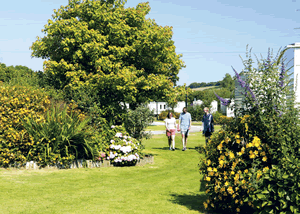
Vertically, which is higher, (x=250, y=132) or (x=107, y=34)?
(x=107, y=34)

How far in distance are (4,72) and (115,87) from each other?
31.4 m

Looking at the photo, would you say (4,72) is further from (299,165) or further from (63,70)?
(299,165)

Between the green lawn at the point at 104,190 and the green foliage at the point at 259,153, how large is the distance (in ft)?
3.01

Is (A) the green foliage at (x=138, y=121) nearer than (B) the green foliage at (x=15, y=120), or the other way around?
(B) the green foliage at (x=15, y=120)

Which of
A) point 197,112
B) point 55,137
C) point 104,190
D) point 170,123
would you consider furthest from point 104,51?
point 197,112

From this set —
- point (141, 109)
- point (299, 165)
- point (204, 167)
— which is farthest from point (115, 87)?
point (299, 165)

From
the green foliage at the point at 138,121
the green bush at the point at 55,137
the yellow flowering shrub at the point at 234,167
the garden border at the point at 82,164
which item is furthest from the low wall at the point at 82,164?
the yellow flowering shrub at the point at 234,167

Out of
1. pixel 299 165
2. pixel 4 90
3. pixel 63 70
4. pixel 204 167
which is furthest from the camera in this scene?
pixel 63 70

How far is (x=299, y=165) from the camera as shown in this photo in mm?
4043

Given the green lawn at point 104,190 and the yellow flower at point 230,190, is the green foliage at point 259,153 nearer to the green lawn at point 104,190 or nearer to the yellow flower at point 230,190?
the yellow flower at point 230,190

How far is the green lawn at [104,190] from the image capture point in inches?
221

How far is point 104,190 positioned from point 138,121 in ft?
15.9

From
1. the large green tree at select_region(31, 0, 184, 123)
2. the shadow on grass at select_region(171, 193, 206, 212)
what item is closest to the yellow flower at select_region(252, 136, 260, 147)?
the shadow on grass at select_region(171, 193, 206, 212)

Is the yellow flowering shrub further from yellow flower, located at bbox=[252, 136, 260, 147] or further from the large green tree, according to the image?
the large green tree
